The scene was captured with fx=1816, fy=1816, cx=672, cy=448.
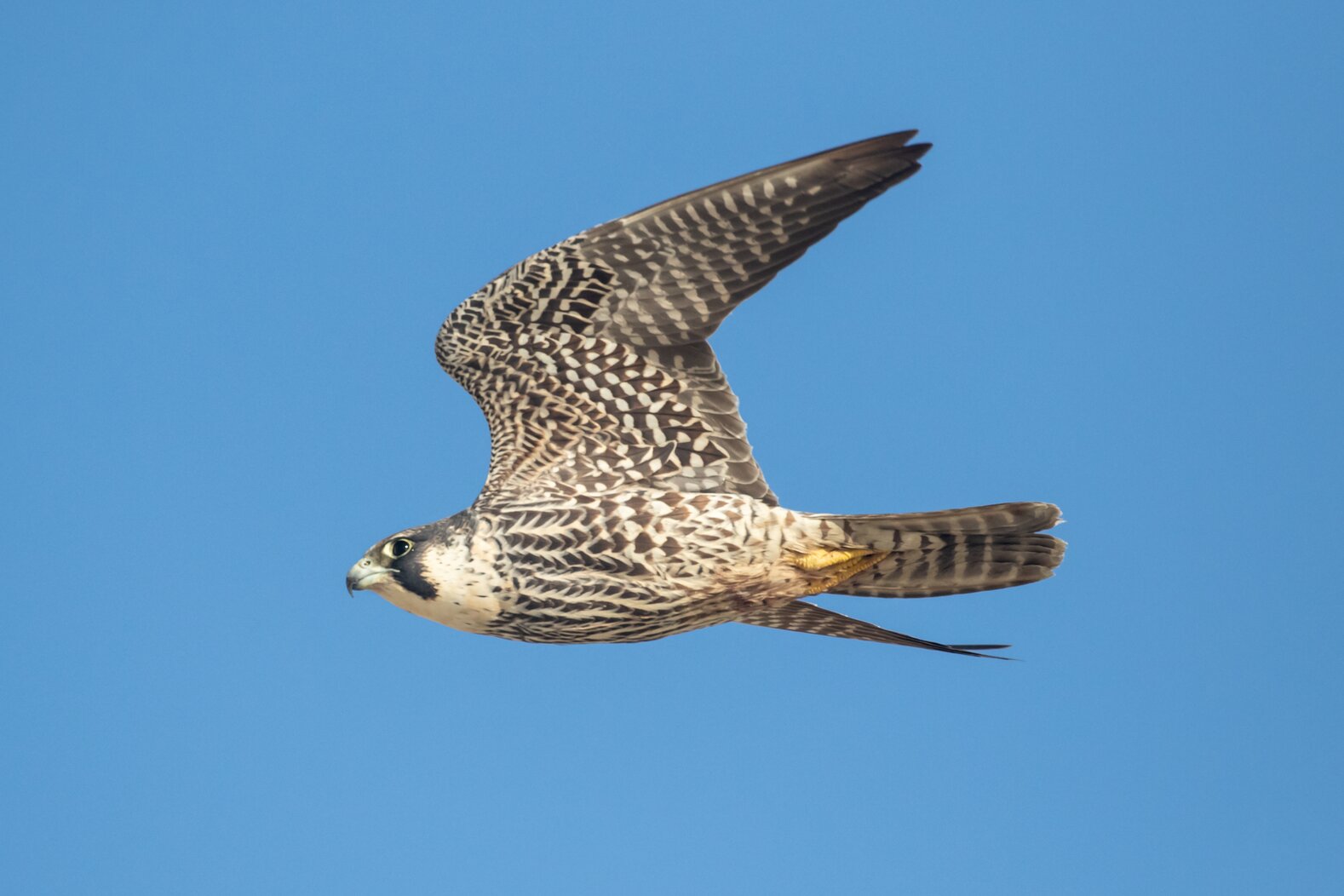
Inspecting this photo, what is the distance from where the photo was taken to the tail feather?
8.70 meters

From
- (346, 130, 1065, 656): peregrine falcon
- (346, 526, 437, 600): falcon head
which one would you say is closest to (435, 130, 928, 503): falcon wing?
(346, 130, 1065, 656): peregrine falcon

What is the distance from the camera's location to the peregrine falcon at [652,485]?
810 centimetres

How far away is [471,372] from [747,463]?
1.44m

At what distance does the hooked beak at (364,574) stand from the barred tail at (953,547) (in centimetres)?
201

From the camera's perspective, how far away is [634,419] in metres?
8.54

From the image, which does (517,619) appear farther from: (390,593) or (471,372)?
(471,372)

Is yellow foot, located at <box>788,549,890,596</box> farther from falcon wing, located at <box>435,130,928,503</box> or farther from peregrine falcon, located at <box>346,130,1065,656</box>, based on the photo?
falcon wing, located at <box>435,130,928,503</box>

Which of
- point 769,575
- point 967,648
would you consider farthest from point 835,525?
point 967,648

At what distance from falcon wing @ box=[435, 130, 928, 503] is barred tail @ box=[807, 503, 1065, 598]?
1.87 feet

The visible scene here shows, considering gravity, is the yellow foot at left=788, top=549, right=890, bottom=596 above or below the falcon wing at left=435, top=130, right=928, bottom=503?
below

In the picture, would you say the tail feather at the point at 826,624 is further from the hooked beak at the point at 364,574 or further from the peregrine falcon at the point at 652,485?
the hooked beak at the point at 364,574

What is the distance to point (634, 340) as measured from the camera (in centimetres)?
848

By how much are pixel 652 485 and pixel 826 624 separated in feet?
4.04

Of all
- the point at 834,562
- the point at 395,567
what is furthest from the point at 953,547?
the point at 395,567
